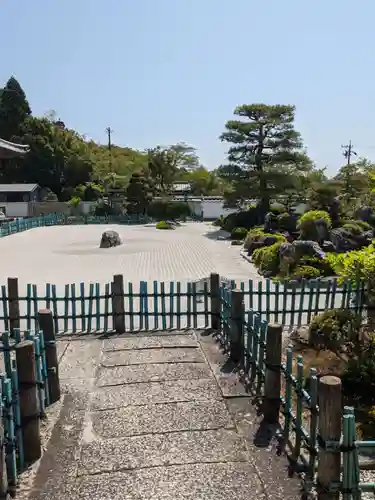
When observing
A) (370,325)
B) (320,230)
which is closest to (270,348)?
(370,325)

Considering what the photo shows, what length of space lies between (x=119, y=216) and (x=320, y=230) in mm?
27033

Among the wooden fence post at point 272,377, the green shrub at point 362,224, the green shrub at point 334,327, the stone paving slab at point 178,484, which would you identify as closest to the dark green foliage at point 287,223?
the green shrub at point 362,224

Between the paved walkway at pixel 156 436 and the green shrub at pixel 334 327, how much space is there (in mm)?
1956

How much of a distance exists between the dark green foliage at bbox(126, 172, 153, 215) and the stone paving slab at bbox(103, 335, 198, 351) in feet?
118

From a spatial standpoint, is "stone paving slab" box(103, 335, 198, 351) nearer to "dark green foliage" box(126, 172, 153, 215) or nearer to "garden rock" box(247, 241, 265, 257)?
"garden rock" box(247, 241, 265, 257)

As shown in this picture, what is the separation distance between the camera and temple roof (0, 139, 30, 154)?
5316 centimetres

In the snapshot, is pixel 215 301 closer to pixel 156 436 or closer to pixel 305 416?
pixel 305 416

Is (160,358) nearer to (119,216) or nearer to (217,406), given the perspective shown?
(217,406)

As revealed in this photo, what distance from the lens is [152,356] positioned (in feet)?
24.4

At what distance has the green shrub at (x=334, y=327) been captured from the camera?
776 cm

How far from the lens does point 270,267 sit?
16969 millimetres

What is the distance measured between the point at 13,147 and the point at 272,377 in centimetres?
5484

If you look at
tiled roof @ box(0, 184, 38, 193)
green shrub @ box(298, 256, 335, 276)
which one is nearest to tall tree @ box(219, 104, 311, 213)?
green shrub @ box(298, 256, 335, 276)

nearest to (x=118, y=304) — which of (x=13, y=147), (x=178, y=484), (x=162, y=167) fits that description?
(x=178, y=484)
